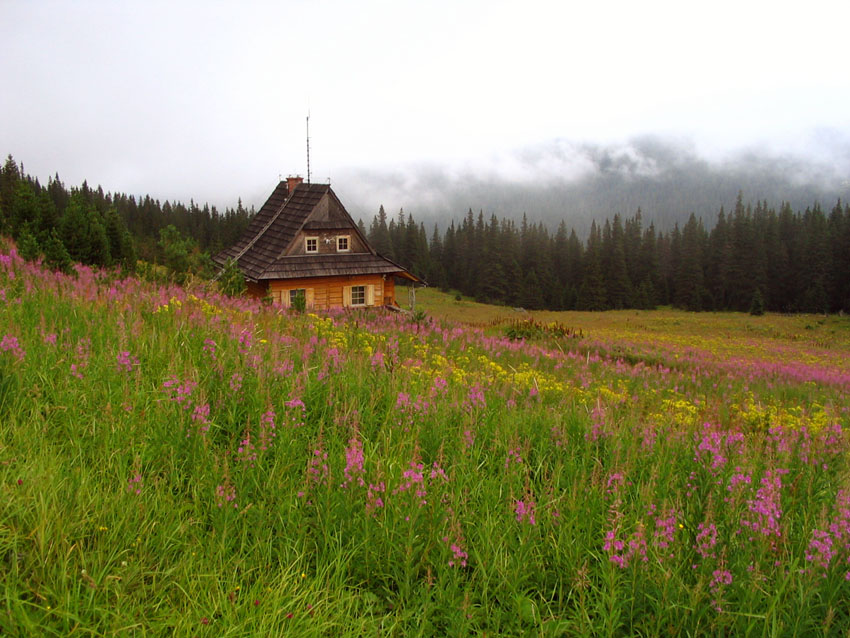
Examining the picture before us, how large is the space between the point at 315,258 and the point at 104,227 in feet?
45.7

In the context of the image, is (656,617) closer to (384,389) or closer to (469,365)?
(384,389)

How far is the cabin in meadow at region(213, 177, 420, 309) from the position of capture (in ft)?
104

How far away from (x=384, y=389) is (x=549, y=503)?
6.75ft

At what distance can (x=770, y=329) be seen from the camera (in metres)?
50.9

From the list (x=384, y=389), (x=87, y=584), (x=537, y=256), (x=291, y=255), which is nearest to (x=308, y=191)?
(x=291, y=255)

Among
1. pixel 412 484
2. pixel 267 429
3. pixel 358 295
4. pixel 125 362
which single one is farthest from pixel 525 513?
pixel 358 295

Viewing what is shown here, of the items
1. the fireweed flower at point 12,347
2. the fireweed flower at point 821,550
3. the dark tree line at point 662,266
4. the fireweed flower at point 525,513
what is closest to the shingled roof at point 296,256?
the fireweed flower at point 12,347

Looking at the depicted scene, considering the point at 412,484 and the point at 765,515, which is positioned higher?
the point at 412,484

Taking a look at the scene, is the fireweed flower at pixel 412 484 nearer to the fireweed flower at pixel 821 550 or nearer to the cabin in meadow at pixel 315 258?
the fireweed flower at pixel 821 550

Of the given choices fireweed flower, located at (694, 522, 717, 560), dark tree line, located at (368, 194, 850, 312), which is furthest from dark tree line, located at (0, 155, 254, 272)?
dark tree line, located at (368, 194, 850, 312)

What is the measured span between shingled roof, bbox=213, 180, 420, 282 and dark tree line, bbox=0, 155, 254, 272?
3539mm

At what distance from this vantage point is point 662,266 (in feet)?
370

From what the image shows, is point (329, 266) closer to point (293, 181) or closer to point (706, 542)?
point (293, 181)

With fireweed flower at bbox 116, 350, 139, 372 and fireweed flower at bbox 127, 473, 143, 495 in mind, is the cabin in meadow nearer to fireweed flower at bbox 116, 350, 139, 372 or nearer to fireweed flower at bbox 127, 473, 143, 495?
fireweed flower at bbox 116, 350, 139, 372
